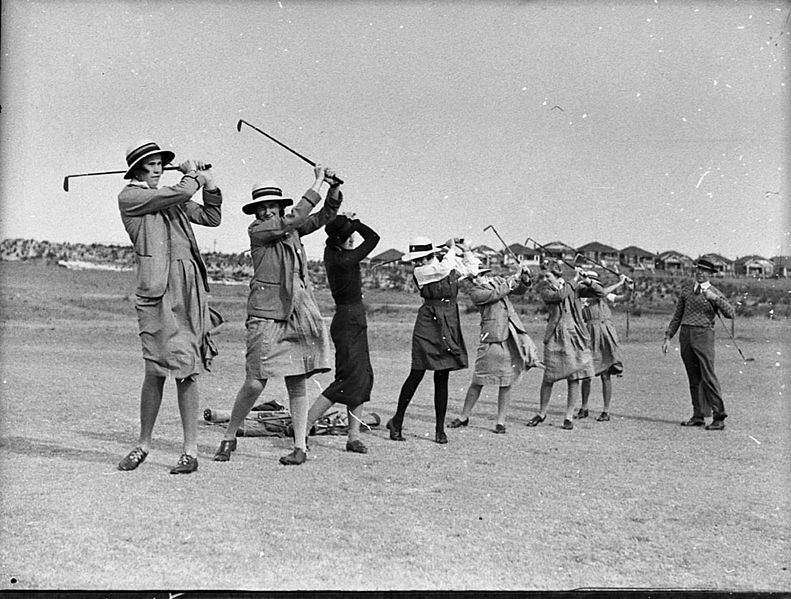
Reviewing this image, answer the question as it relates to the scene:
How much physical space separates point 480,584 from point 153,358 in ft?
9.47

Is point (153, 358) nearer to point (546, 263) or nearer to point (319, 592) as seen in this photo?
point (319, 592)

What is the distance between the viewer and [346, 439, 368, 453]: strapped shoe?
7.55 metres

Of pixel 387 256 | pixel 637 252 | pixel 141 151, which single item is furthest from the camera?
pixel 637 252

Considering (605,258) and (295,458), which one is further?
(605,258)

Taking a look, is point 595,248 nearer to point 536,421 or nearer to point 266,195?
point 536,421

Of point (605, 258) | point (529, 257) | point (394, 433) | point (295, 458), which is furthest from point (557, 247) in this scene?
point (295, 458)

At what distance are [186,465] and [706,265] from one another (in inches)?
242

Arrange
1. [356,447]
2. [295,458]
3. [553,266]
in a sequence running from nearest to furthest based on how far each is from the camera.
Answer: [295,458] → [356,447] → [553,266]

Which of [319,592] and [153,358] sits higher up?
[153,358]

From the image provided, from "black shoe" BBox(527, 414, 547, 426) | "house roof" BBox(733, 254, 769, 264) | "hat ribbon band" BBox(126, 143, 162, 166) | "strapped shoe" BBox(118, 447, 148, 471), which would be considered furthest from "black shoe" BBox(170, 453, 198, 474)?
"house roof" BBox(733, 254, 769, 264)

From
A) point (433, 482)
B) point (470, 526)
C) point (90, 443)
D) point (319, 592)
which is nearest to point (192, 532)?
point (319, 592)

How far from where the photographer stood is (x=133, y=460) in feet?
20.4

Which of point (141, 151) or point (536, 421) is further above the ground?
point (141, 151)

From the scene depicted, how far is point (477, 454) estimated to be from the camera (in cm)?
770
